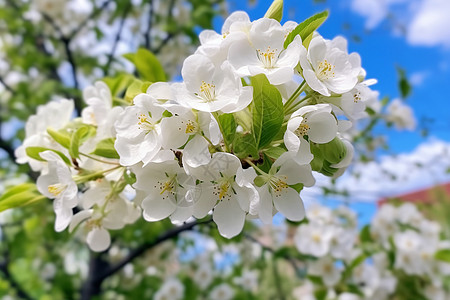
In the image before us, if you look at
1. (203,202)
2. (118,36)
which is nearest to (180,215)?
(203,202)

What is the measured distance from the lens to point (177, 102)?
19.1 inches

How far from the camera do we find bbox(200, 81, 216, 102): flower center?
0.48m

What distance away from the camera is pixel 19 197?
67cm

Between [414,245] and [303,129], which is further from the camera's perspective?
[414,245]

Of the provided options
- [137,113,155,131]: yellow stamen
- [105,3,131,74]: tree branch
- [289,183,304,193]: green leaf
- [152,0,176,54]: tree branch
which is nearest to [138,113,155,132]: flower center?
[137,113,155,131]: yellow stamen

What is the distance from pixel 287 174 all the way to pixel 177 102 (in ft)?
0.57

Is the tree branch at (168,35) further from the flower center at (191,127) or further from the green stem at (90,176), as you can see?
the flower center at (191,127)

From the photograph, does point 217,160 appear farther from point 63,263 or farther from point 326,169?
point 63,263

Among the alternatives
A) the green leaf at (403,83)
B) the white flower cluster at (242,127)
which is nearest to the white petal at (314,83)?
the white flower cluster at (242,127)

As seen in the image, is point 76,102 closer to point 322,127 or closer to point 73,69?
point 73,69

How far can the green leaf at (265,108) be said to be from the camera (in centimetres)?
46

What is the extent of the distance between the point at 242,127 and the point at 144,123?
137mm

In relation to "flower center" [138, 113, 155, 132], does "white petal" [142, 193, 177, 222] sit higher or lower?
lower

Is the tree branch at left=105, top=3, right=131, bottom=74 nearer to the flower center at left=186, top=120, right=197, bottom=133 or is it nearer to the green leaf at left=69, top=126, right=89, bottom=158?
the green leaf at left=69, top=126, right=89, bottom=158
